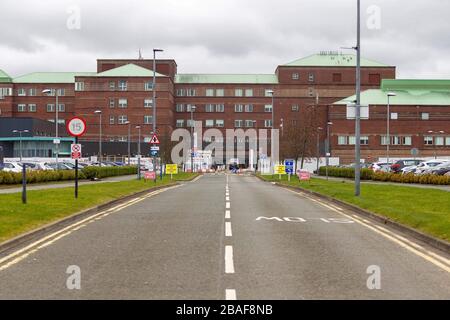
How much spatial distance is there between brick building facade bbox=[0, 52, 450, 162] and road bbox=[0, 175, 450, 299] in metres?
90.5

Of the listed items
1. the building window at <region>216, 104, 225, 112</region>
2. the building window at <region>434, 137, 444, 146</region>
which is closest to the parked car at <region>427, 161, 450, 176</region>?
the building window at <region>434, 137, 444, 146</region>

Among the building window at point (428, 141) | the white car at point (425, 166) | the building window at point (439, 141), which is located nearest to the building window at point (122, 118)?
the building window at point (428, 141)

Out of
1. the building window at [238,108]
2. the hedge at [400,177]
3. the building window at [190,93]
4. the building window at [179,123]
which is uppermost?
the building window at [190,93]

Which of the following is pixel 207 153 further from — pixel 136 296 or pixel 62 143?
pixel 136 296

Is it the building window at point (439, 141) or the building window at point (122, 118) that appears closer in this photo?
the building window at point (439, 141)

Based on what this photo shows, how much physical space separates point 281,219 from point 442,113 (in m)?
95.3

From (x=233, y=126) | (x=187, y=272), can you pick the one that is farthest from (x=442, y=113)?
(x=187, y=272)

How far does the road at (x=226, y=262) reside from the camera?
7.57 m

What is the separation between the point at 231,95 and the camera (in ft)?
411

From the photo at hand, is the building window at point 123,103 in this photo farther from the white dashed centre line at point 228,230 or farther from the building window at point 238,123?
the white dashed centre line at point 228,230

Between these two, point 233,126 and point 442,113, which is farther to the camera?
point 233,126

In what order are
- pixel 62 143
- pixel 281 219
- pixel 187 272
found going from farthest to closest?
pixel 62 143 → pixel 281 219 → pixel 187 272

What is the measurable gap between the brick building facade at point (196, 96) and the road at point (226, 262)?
3565 inches
